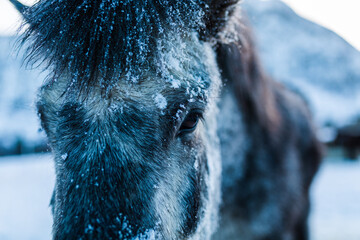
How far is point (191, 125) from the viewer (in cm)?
146

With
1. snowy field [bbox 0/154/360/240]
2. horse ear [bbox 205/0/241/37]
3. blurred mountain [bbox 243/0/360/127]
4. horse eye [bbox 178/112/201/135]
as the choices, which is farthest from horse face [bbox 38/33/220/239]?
blurred mountain [bbox 243/0/360/127]

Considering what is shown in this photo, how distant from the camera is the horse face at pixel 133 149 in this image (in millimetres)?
1069

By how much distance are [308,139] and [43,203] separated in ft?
16.3

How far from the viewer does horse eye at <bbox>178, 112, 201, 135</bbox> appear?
143cm

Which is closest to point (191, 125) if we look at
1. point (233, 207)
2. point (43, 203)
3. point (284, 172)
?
point (233, 207)

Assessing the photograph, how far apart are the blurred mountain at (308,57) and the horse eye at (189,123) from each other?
377 cm

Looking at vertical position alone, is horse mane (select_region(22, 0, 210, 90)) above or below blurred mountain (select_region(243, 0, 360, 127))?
above

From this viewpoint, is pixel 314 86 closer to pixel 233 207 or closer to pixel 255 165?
pixel 255 165

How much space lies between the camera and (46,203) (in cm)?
581

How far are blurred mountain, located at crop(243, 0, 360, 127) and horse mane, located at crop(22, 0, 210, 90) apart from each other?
4.01 meters

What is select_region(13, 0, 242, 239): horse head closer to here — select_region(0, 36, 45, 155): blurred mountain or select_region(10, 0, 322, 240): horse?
select_region(10, 0, 322, 240): horse

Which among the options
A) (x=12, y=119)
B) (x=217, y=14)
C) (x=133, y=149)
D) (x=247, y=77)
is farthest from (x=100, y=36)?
(x=12, y=119)

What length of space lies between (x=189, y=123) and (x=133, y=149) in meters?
0.36

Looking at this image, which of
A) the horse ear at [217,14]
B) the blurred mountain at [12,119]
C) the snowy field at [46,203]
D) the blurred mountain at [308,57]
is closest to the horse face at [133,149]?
the horse ear at [217,14]
